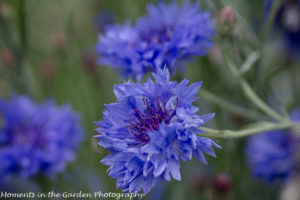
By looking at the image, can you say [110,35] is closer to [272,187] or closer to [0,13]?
[0,13]

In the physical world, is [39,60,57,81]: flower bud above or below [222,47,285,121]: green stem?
above

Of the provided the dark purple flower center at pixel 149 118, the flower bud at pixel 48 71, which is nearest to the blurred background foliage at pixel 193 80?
the flower bud at pixel 48 71

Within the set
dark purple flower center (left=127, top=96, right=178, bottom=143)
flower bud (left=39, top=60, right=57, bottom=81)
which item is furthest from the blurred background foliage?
dark purple flower center (left=127, top=96, right=178, bottom=143)

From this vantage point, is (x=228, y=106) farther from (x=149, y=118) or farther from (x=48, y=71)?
(x=48, y=71)

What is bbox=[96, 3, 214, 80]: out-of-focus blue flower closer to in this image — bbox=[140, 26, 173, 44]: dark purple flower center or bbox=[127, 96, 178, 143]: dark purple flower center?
bbox=[140, 26, 173, 44]: dark purple flower center

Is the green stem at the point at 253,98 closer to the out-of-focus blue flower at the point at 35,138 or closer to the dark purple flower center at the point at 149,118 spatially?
the dark purple flower center at the point at 149,118

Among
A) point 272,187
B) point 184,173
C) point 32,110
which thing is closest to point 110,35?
point 32,110
